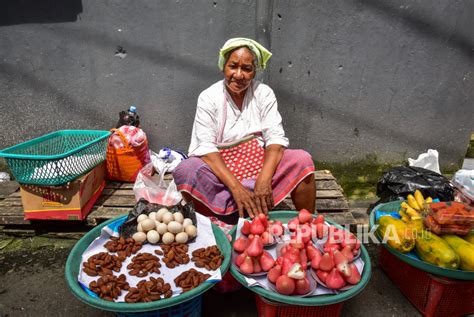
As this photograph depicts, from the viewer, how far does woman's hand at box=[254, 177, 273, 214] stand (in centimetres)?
241

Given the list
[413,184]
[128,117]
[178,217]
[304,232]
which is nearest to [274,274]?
[304,232]

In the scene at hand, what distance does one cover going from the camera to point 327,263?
1877 millimetres

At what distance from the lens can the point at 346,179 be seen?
400cm

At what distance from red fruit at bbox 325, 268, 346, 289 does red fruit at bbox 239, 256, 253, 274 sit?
42cm

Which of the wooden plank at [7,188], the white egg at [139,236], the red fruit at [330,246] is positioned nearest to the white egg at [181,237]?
the white egg at [139,236]

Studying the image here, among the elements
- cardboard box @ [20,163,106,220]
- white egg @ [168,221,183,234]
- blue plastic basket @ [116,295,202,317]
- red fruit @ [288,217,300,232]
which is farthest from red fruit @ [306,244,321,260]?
cardboard box @ [20,163,106,220]

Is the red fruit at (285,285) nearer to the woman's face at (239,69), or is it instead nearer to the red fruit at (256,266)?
the red fruit at (256,266)

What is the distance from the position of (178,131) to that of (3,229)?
1902mm

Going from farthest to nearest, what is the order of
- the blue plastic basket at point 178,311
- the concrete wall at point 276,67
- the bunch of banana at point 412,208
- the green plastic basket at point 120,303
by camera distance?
the concrete wall at point 276,67, the bunch of banana at point 412,208, the blue plastic basket at point 178,311, the green plastic basket at point 120,303

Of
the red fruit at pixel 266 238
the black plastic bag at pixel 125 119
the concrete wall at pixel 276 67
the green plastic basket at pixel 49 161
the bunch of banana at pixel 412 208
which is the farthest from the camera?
the black plastic bag at pixel 125 119

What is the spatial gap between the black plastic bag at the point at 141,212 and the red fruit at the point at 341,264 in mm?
954

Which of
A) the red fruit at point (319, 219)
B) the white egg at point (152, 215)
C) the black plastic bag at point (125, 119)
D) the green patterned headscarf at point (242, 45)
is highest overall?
the green patterned headscarf at point (242, 45)

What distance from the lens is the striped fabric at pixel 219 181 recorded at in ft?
8.08

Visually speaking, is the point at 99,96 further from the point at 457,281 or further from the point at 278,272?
the point at 457,281
